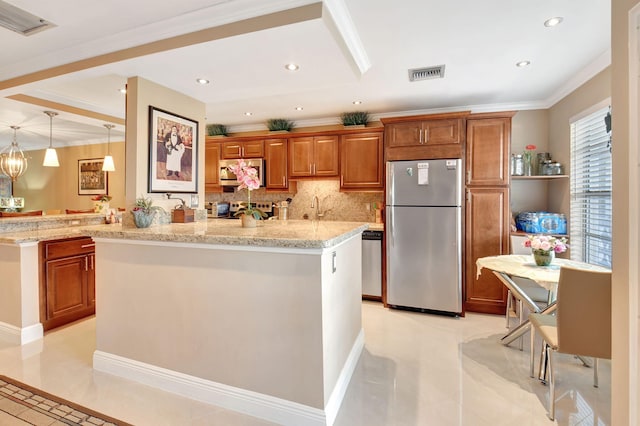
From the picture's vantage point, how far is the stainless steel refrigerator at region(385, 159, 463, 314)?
3.51 metres

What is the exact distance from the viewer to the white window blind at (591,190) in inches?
112

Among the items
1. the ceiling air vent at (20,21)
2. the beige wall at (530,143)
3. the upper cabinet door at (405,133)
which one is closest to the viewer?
the ceiling air vent at (20,21)

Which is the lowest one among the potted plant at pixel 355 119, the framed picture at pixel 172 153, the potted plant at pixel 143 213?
the potted plant at pixel 143 213

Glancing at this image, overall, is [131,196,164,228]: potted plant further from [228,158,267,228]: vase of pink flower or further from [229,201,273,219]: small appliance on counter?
[229,201,273,219]: small appliance on counter

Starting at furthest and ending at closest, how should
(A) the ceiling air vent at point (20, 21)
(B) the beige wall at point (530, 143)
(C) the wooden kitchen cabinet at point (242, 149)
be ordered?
(C) the wooden kitchen cabinet at point (242, 149) → (B) the beige wall at point (530, 143) → (A) the ceiling air vent at point (20, 21)

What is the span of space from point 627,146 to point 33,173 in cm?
994

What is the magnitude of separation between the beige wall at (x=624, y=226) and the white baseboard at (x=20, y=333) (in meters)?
4.29

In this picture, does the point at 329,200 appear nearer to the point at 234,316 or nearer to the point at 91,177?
the point at 234,316

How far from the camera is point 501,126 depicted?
3.48m

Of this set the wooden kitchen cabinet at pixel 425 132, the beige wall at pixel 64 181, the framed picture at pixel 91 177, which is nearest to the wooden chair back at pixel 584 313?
the wooden kitchen cabinet at pixel 425 132

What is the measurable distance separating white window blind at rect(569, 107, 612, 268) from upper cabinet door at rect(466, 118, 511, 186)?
2.18ft

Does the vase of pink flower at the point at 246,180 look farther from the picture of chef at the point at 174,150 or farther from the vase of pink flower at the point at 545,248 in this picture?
the vase of pink flower at the point at 545,248

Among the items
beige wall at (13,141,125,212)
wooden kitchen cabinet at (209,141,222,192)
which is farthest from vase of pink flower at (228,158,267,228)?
beige wall at (13,141,125,212)

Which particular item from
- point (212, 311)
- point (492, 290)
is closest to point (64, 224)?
point (212, 311)
